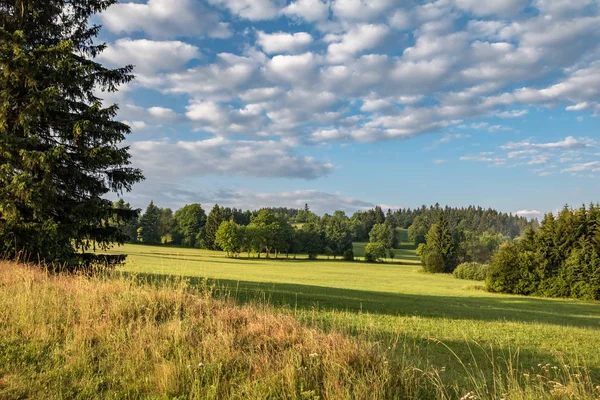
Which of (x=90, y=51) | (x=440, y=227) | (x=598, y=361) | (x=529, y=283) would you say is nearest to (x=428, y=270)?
(x=440, y=227)

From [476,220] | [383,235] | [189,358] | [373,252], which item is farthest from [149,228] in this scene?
[476,220]

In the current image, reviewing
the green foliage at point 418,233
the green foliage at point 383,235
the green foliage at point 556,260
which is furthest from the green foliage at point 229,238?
the green foliage at point 418,233

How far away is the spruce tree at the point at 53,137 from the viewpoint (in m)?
11.1

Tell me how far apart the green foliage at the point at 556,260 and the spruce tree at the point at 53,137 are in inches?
1569

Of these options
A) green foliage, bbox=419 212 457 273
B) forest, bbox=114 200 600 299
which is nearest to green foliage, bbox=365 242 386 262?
forest, bbox=114 200 600 299

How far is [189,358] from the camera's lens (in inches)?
193

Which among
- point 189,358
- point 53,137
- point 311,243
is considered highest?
point 53,137

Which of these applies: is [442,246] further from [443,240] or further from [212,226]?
[212,226]

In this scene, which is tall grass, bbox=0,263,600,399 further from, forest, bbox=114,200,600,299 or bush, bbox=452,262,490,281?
bush, bbox=452,262,490,281

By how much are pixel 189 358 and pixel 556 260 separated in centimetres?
4509

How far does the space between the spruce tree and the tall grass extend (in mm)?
5447

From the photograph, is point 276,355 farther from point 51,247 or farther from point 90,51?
point 90,51

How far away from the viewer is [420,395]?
4539 mm

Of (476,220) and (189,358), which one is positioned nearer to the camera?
(189,358)
